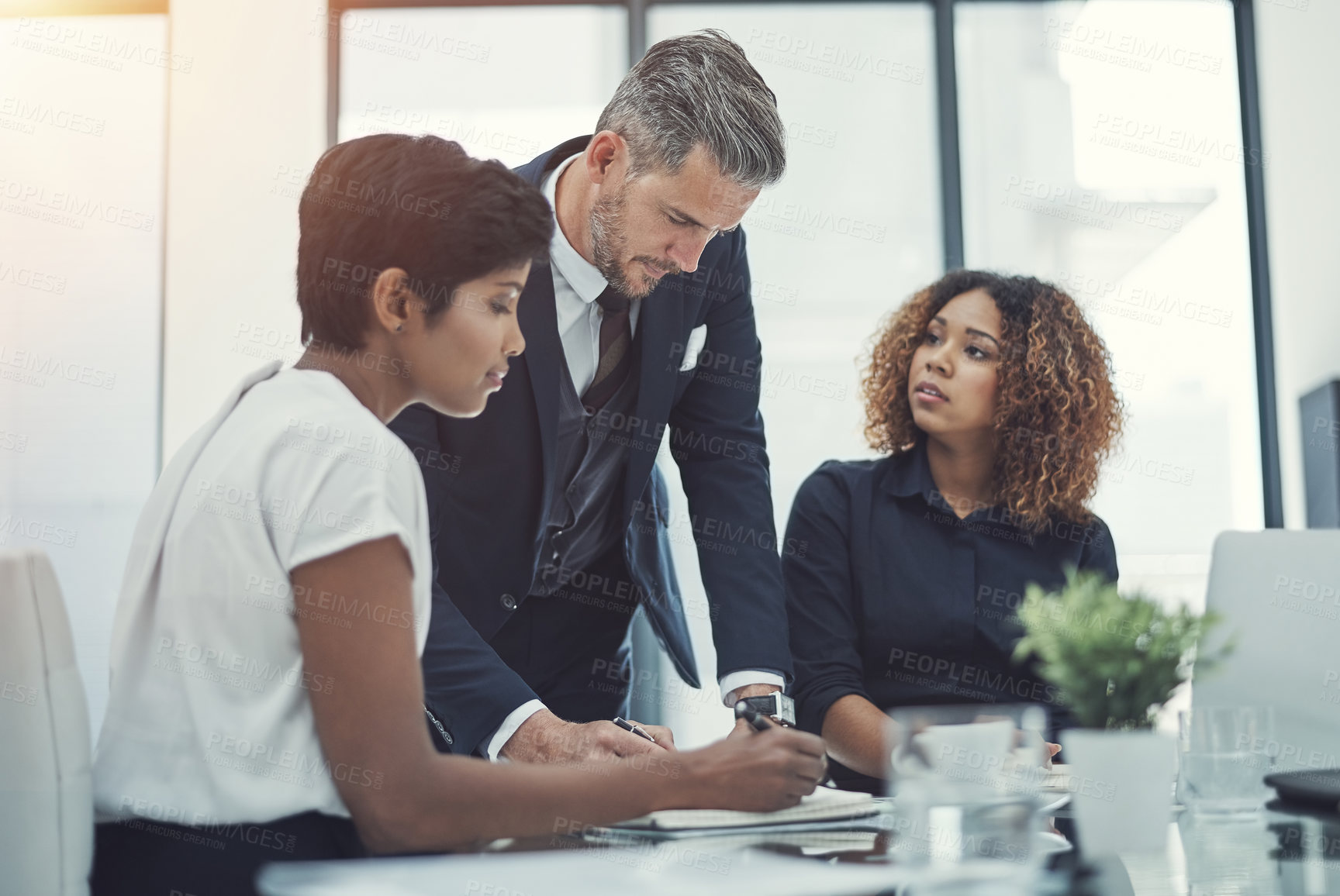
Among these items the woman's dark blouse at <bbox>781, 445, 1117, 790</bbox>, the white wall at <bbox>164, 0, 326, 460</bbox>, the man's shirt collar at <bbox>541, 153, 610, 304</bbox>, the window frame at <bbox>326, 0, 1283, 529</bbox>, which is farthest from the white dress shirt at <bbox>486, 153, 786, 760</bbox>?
the window frame at <bbox>326, 0, 1283, 529</bbox>

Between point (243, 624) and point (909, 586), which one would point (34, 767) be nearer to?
point (243, 624)

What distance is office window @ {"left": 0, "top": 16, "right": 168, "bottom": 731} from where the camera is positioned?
3.77 meters

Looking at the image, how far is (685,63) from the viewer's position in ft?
5.62

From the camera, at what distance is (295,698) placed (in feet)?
3.07

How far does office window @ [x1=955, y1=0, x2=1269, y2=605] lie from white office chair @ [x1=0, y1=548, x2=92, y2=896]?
11.6ft

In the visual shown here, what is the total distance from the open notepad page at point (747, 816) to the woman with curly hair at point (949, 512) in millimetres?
701

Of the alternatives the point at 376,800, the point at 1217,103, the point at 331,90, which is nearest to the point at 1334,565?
the point at 376,800

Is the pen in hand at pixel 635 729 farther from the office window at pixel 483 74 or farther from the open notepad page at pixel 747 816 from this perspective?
the office window at pixel 483 74

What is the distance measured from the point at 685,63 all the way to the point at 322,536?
1.08 meters

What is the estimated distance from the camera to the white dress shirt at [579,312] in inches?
68.6

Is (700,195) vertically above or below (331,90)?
below

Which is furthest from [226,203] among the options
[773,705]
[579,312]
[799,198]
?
[773,705]

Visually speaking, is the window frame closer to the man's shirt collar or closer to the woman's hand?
the man's shirt collar

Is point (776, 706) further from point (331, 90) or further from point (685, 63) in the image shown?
point (331, 90)
